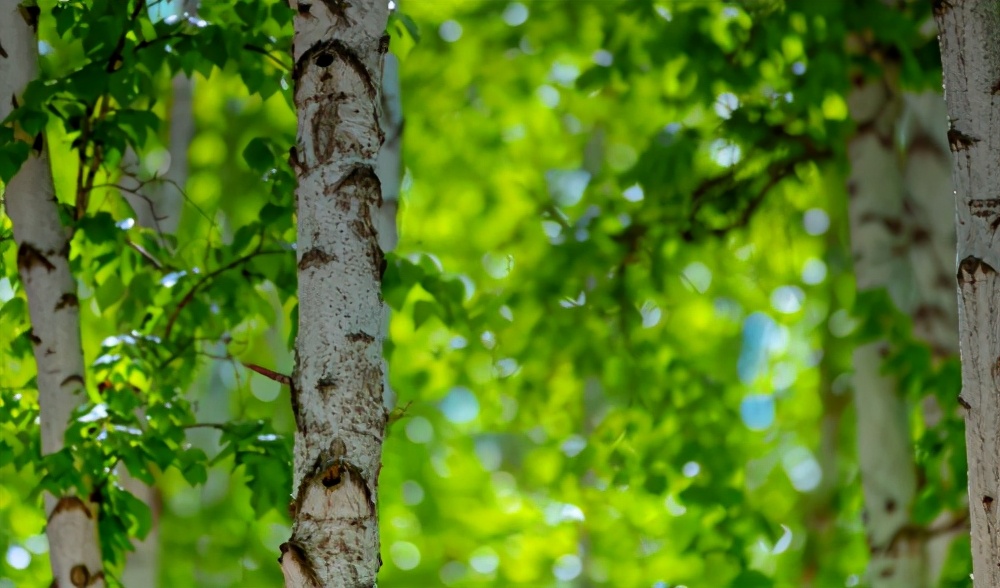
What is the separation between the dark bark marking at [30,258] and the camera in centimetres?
257

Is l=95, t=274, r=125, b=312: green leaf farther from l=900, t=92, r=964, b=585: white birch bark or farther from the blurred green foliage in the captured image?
l=900, t=92, r=964, b=585: white birch bark

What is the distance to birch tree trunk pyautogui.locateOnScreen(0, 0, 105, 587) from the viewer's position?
2561 millimetres

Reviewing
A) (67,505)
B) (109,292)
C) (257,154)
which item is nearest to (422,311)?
(257,154)

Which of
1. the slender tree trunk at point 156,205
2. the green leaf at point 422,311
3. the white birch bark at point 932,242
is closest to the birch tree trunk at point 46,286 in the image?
the slender tree trunk at point 156,205

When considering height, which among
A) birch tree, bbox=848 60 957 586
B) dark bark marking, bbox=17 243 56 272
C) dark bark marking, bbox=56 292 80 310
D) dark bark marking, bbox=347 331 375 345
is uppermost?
birch tree, bbox=848 60 957 586

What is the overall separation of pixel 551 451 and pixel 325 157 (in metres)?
4.56

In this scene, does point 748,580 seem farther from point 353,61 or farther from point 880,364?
point 353,61

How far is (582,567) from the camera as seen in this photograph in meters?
7.38

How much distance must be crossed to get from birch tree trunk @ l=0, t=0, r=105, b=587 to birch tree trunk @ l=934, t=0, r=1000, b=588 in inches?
80.4

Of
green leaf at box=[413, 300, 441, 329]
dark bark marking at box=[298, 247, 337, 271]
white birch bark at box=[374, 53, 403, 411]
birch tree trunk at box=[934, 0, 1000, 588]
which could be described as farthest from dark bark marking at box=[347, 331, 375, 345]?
white birch bark at box=[374, 53, 403, 411]

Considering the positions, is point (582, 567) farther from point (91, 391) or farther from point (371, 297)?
point (371, 297)

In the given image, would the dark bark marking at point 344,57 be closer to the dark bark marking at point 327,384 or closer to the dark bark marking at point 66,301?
the dark bark marking at point 327,384

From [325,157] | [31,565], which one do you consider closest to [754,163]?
[325,157]

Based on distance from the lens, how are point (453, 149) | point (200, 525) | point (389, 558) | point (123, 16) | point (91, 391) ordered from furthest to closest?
1. point (453, 149)
2. point (389, 558)
3. point (200, 525)
4. point (91, 391)
5. point (123, 16)
